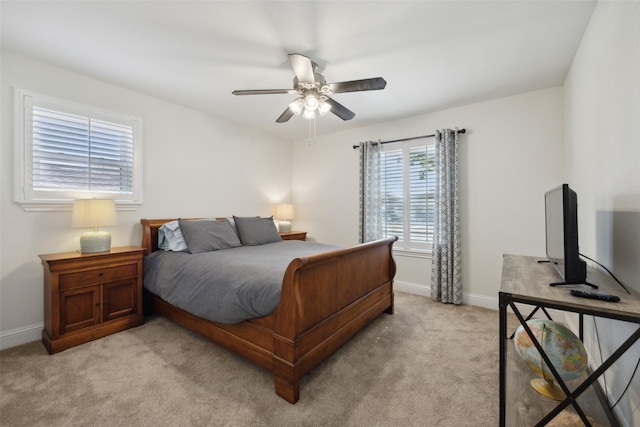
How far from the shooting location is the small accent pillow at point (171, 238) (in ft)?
9.75

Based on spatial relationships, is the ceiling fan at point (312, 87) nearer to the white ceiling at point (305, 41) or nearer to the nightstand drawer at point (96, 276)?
the white ceiling at point (305, 41)

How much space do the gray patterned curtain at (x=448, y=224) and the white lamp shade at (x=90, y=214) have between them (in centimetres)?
370

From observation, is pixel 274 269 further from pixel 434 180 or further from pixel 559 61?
pixel 559 61

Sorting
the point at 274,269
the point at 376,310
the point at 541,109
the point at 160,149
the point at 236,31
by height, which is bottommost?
the point at 376,310

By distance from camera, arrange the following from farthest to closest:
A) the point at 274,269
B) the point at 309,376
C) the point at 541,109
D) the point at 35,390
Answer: the point at 541,109 → the point at 274,269 → the point at 309,376 → the point at 35,390

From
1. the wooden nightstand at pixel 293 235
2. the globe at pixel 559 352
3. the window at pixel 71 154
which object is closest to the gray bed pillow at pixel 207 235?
the window at pixel 71 154

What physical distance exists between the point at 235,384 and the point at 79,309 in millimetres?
1685

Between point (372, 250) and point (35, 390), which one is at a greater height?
point (372, 250)

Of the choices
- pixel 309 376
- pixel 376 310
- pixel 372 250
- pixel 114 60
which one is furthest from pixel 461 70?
pixel 114 60

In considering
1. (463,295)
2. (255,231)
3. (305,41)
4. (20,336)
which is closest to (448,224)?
(463,295)

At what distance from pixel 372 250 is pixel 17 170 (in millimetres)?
3301

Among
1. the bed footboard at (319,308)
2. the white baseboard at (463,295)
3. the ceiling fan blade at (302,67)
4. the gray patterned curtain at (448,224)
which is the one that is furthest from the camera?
the gray patterned curtain at (448,224)

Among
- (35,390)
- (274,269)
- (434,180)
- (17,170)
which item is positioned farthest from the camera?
(434,180)

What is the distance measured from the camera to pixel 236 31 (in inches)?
80.0
